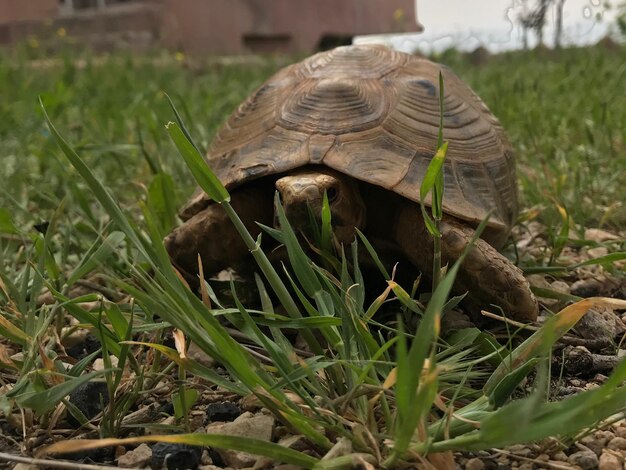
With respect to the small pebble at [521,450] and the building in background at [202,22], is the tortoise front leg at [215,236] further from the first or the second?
the building in background at [202,22]

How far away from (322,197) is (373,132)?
249 mm

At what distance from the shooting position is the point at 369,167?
1349 millimetres

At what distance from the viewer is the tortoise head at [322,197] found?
1230mm

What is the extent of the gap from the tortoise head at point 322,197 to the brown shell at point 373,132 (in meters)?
0.04

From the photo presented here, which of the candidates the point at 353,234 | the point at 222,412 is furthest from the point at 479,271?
the point at 222,412

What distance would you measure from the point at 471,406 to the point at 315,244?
0.50 m

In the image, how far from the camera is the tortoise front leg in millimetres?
1422

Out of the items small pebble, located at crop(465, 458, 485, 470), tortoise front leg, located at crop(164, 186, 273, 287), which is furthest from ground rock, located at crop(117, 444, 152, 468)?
tortoise front leg, located at crop(164, 186, 273, 287)

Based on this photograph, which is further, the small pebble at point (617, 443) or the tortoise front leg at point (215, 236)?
the tortoise front leg at point (215, 236)

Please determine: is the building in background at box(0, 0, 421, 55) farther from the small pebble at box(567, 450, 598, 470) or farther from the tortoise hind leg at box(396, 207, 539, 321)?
the small pebble at box(567, 450, 598, 470)

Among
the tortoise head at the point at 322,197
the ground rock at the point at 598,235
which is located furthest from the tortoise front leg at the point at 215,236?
the ground rock at the point at 598,235

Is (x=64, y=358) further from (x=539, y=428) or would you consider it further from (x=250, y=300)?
(x=539, y=428)

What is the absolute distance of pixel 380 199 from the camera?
57.4 inches

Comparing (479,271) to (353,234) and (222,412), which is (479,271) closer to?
(353,234)
